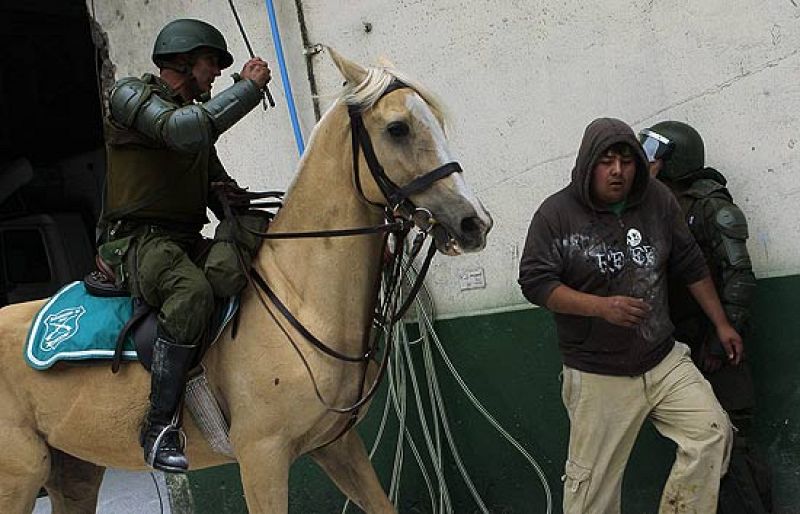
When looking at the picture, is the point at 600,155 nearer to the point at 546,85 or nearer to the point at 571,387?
the point at 571,387

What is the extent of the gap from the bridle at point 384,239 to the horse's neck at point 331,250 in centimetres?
3

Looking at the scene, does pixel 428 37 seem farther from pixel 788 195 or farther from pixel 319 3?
pixel 788 195

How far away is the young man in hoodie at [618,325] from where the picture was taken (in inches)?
147

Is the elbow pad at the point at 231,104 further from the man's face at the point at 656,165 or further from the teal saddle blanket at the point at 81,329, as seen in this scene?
the man's face at the point at 656,165

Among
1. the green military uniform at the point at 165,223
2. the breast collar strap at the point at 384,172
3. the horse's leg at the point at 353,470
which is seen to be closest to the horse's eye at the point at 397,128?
the breast collar strap at the point at 384,172

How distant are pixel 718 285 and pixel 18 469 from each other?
3031mm

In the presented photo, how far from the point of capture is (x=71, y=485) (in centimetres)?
436

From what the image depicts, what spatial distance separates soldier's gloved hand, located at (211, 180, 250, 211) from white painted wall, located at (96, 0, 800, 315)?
1459mm

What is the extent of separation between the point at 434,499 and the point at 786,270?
2142mm

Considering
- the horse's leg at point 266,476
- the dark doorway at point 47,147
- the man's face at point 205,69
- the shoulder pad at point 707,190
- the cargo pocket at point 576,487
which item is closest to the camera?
the horse's leg at point 266,476

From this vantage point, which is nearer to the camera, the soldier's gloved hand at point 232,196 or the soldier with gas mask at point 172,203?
the soldier with gas mask at point 172,203

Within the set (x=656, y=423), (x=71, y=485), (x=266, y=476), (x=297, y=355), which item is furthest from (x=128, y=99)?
(x=656, y=423)

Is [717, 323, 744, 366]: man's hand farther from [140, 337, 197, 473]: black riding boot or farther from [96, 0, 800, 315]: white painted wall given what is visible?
[140, 337, 197, 473]: black riding boot

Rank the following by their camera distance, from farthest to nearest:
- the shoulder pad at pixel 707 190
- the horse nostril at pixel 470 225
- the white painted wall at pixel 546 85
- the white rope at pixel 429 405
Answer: the white rope at pixel 429 405 → the white painted wall at pixel 546 85 → the shoulder pad at pixel 707 190 → the horse nostril at pixel 470 225
